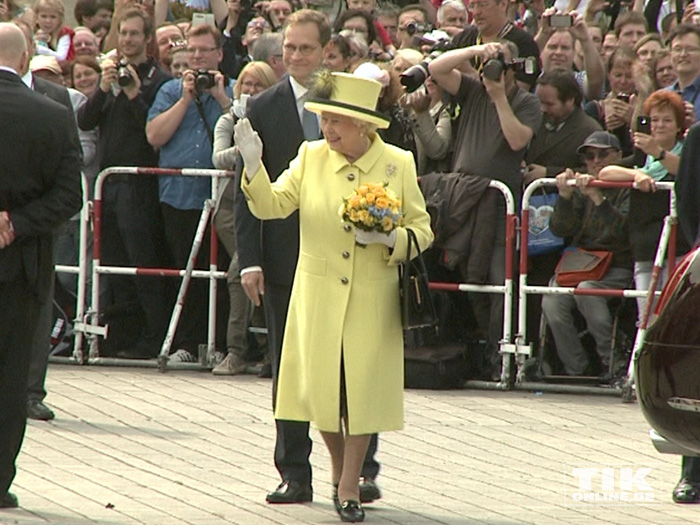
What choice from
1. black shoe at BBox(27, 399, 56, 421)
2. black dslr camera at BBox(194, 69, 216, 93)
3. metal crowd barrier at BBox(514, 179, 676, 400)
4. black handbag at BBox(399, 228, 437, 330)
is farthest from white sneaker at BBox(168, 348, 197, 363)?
black handbag at BBox(399, 228, 437, 330)

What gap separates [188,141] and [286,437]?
16.7 ft

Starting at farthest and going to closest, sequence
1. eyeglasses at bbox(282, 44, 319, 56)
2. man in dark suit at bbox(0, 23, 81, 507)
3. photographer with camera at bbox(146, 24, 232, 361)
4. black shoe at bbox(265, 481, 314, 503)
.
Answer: photographer with camera at bbox(146, 24, 232, 361), eyeglasses at bbox(282, 44, 319, 56), black shoe at bbox(265, 481, 314, 503), man in dark suit at bbox(0, 23, 81, 507)

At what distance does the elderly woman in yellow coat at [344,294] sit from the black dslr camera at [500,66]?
3.84m

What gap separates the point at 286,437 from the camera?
7938 millimetres

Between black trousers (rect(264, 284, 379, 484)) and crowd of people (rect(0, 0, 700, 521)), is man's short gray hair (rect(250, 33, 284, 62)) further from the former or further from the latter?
black trousers (rect(264, 284, 379, 484))

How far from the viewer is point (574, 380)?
11742 mm

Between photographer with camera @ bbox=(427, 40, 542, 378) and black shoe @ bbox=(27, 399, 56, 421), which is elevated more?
photographer with camera @ bbox=(427, 40, 542, 378)

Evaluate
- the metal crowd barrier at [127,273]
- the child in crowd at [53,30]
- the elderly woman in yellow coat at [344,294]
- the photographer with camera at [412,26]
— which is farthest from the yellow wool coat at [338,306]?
the child in crowd at [53,30]

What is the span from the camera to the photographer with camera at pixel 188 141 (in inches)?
492

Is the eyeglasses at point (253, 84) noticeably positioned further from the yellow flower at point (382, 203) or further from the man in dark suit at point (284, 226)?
the yellow flower at point (382, 203)

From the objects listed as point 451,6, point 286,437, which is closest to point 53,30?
point 451,6

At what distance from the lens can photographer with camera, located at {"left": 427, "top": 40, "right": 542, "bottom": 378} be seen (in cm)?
1147

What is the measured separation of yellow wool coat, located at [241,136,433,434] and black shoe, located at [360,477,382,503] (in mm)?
473

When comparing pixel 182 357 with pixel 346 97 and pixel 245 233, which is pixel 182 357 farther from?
pixel 346 97
